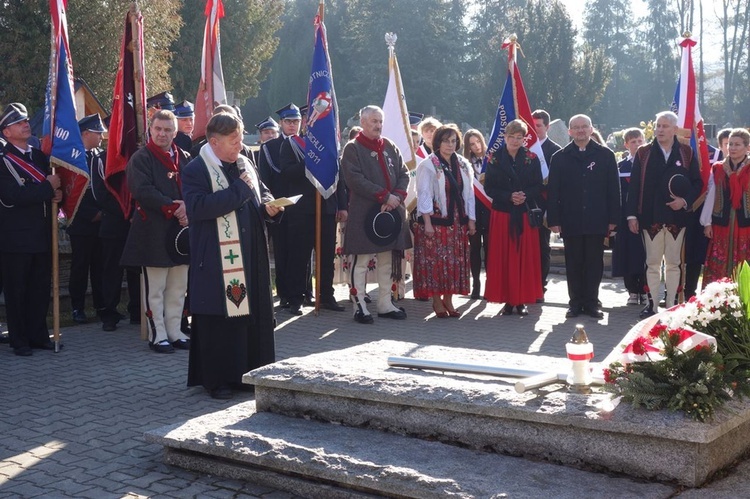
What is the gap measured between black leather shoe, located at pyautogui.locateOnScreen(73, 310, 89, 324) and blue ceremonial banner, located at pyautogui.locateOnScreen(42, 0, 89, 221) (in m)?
1.68

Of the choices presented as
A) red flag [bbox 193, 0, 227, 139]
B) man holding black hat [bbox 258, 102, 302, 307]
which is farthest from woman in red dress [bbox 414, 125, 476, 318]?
red flag [bbox 193, 0, 227, 139]

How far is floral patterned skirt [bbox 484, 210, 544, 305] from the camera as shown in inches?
384

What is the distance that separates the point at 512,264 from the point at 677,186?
175 cm

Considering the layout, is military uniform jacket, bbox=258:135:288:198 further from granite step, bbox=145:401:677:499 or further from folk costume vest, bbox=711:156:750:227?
granite step, bbox=145:401:677:499

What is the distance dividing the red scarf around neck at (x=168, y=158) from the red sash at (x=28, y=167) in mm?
1047

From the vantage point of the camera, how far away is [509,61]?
11328 millimetres

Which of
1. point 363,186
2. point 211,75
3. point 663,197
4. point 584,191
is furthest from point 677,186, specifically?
point 211,75

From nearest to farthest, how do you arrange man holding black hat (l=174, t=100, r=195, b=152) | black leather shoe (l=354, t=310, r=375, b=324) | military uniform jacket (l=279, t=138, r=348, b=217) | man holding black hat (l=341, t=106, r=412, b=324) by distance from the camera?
man holding black hat (l=341, t=106, r=412, b=324) < man holding black hat (l=174, t=100, r=195, b=152) < black leather shoe (l=354, t=310, r=375, b=324) < military uniform jacket (l=279, t=138, r=348, b=217)

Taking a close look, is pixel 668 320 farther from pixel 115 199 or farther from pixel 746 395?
pixel 115 199

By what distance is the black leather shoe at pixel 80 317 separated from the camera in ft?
32.2

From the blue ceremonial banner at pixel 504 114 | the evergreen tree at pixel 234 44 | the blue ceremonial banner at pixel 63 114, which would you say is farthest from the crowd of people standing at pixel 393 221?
the evergreen tree at pixel 234 44

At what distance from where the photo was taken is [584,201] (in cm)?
950

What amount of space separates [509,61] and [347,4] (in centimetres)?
5641

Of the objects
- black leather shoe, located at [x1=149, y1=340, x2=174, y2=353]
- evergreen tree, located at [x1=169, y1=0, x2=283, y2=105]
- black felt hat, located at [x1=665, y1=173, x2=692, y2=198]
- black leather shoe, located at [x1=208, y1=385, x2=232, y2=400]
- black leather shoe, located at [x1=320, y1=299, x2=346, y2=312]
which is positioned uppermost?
evergreen tree, located at [x1=169, y1=0, x2=283, y2=105]
